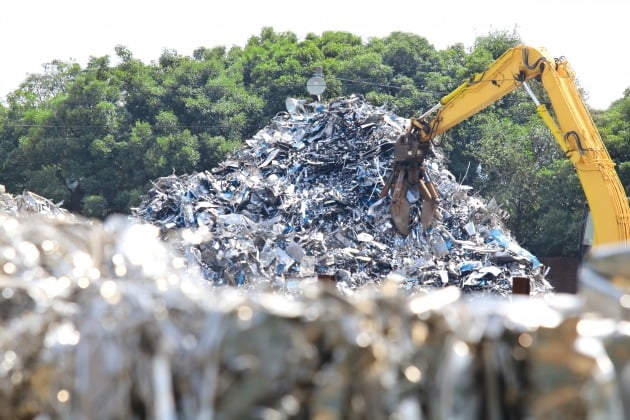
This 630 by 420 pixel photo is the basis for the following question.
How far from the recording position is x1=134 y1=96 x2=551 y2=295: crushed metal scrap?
14656 mm

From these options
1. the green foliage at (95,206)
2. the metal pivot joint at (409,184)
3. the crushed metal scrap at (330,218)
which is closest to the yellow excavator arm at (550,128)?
the metal pivot joint at (409,184)

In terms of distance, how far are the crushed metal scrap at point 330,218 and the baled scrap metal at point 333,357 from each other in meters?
10.1

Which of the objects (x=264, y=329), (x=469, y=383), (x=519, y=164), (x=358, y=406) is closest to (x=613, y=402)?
(x=469, y=383)

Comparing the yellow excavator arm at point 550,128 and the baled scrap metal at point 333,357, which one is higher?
the yellow excavator arm at point 550,128

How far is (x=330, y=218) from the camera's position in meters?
16.2

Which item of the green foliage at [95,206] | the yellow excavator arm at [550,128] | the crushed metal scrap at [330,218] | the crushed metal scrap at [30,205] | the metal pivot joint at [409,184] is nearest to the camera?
the yellow excavator arm at [550,128]

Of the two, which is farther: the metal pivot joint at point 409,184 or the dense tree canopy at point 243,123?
the dense tree canopy at point 243,123

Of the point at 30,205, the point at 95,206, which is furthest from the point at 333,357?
the point at 95,206

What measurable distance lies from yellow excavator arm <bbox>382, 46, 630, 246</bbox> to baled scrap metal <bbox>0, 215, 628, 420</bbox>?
401 inches

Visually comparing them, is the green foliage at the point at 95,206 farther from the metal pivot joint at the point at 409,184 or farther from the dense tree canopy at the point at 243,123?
the metal pivot joint at the point at 409,184

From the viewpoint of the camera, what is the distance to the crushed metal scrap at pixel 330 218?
14.7 m

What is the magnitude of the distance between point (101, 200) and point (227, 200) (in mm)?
12043

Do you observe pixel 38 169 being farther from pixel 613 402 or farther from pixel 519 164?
pixel 613 402

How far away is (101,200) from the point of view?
28.2 meters
